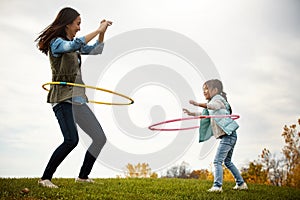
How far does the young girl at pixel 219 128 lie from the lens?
507 centimetres

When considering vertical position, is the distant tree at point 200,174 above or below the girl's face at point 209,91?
above

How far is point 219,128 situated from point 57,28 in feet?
8.51

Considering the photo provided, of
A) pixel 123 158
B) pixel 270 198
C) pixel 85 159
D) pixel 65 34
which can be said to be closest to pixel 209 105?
pixel 270 198

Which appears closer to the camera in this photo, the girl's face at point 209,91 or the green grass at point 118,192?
the green grass at point 118,192

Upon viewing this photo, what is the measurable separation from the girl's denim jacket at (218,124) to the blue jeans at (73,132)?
5.29 feet

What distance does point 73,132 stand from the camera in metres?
4.37

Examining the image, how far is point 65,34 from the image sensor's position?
15.2 feet

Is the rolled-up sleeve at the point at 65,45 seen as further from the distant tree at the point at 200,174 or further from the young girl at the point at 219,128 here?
the distant tree at the point at 200,174

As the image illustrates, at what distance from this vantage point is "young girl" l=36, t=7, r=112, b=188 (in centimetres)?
434

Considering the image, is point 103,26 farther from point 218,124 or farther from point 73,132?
point 218,124

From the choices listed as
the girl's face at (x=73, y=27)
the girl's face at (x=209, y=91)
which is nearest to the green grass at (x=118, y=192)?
the girl's face at (x=209, y=91)

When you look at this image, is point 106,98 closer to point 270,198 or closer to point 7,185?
point 7,185

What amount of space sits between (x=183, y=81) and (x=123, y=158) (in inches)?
75.8

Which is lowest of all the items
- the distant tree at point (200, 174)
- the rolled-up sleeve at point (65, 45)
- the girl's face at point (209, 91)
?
the rolled-up sleeve at point (65, 45)
